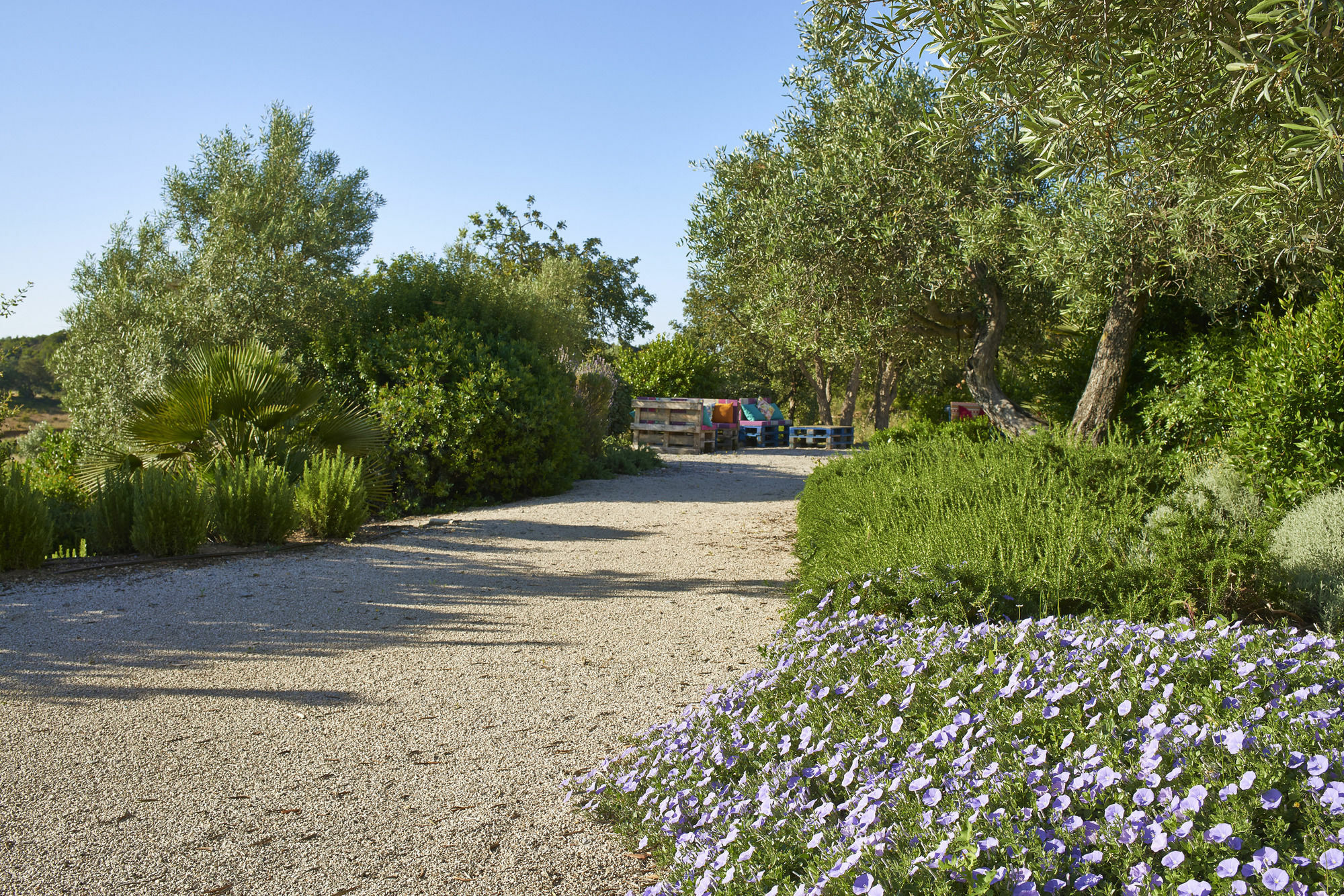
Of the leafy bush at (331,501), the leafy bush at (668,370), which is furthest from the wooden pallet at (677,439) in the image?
the leafy bush at (331,501)

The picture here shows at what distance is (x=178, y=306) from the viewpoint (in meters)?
11.8

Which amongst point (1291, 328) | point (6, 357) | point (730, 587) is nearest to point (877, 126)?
point (1291, 328)

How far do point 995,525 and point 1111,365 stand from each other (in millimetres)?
5091

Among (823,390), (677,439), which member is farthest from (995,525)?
(823,390)

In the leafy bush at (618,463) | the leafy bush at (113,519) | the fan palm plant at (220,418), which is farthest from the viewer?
the leafy bush at (618,463)

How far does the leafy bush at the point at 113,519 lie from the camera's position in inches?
264

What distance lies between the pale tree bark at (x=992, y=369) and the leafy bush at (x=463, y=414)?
5.25 meters

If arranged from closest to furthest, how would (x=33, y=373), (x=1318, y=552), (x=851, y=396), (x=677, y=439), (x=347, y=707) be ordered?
1. (x=347, y=707)
2. (x=1318, y=552)
3. (x=677, y=439)
4. (x=33, y=373)
5. (x=851, y=396)

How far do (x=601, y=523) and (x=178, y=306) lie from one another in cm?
730

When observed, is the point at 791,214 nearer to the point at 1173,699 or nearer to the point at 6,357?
the point at 1173,699

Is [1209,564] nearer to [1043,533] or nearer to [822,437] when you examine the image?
[1043,533]

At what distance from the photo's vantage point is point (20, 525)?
6035 millimetres

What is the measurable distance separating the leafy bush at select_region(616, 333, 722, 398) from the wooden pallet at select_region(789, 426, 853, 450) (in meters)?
3.35

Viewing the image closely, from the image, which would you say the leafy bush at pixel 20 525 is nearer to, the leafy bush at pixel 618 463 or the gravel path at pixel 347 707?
the gravel path at pixel 347 707
